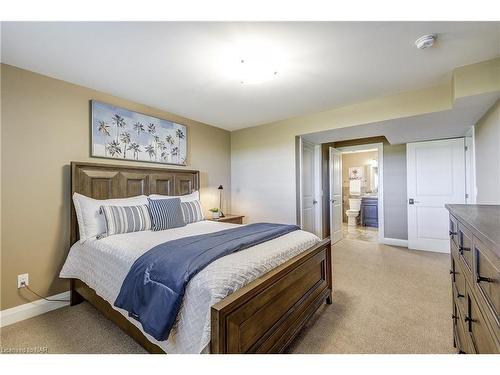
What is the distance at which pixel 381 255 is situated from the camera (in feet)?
12.7

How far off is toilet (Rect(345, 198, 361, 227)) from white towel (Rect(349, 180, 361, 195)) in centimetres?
60

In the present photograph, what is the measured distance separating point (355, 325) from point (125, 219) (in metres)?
2.35

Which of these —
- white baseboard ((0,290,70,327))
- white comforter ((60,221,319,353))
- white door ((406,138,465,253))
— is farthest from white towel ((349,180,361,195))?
white baseboard ((0,290,70,327))

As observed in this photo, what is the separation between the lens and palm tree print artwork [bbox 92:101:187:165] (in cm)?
268

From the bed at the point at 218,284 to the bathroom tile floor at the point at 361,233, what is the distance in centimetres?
328

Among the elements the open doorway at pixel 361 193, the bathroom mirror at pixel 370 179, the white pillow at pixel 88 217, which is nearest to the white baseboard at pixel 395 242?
the open doorway at pixel 361 193

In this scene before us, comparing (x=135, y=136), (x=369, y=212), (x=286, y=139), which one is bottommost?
(x=369, y=212)

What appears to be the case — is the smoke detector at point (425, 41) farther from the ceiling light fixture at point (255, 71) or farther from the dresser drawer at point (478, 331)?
the dresser drawer at point (478, 331)

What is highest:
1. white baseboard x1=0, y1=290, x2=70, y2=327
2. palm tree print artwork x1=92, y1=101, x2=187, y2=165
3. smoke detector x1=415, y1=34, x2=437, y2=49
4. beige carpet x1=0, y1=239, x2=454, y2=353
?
smoke detector x1=415, y1=34, x2=437, y2=49

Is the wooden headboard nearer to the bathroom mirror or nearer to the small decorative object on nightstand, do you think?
the small decorative object on nightstand

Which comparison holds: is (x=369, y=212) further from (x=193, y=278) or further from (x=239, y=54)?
(x=193, y=278)

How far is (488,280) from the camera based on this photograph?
0.81 metres

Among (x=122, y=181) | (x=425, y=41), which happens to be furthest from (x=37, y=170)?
(x=425, y=41)
